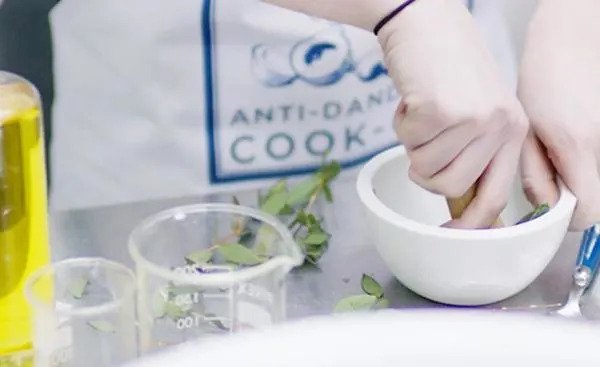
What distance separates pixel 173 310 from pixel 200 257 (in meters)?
0.08

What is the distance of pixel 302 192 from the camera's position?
79 cm

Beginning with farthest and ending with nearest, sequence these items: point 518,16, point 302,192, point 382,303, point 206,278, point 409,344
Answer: point 518,16, point 302,192, point 382,303, point 206,278, point 409,344

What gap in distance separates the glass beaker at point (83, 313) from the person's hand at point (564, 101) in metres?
0.30

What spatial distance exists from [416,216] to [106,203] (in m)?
0.27

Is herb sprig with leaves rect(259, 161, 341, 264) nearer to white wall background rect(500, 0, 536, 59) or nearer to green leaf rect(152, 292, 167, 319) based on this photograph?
green leaf rect(152, 292, 167, 319)

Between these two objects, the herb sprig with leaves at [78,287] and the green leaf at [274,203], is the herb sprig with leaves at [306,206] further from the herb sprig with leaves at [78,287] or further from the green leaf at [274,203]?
the herb sprig with leaves at [78,287]

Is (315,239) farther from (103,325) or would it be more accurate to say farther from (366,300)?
(103,325)

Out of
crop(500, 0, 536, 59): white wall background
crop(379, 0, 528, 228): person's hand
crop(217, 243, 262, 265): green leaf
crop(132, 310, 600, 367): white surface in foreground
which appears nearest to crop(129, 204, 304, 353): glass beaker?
crop(217, 243, 262, 265): green leaf

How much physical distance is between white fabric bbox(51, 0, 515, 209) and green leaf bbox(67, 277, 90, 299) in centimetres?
26

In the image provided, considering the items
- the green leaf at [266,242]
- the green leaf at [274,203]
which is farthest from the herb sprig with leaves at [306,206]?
the green leaf at [266,242]

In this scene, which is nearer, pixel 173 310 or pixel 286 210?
pixel 173 310

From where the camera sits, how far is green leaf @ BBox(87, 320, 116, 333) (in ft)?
1.91

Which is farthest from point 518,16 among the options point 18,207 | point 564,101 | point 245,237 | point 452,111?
point 18,207

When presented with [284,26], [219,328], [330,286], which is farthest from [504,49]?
[219,328]
